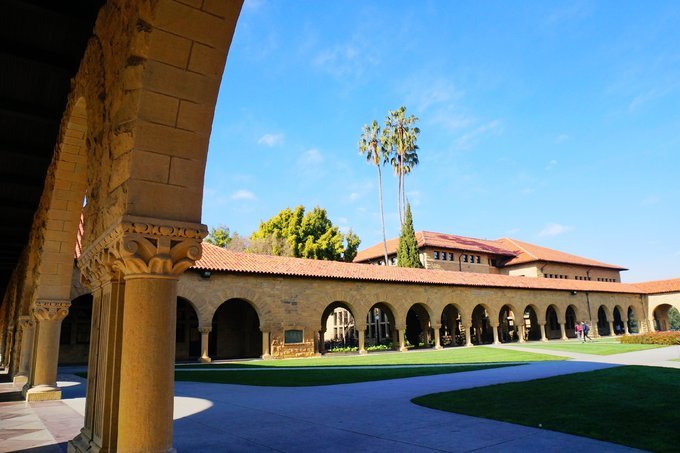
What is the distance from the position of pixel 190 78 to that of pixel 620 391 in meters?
9.19

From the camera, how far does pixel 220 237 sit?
170 feet

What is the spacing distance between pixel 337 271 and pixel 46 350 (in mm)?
17796

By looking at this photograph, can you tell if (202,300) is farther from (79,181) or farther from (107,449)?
(107,449)

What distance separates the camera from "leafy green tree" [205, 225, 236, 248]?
168ft

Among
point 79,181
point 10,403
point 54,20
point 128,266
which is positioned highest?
point 54,20

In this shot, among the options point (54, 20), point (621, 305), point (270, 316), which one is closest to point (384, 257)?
point (621, 305)

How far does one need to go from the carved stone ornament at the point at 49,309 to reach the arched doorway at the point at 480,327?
31.0 metres

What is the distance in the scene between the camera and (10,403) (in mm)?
9961

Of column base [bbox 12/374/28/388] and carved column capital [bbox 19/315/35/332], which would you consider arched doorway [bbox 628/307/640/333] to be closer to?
column base [bbox 12/374/28/388]

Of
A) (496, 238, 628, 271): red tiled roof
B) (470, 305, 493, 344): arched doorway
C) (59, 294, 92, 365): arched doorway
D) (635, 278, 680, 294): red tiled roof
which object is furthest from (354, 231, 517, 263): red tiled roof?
(59, 294, 92, 365): arched doorway

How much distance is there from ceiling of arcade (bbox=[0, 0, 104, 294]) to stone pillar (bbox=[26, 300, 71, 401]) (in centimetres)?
277

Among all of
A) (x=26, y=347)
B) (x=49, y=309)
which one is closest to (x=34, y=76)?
(x=49, y=309)

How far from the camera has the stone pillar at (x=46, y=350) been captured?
395 inches

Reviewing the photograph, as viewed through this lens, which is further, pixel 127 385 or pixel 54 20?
pixel 54 20
